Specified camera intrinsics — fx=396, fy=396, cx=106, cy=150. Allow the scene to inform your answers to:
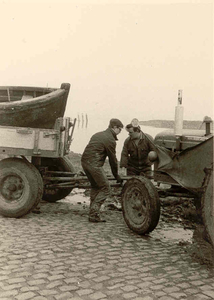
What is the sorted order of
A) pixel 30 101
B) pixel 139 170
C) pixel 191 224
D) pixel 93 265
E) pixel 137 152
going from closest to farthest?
pixel 93 265, pixel 191 224, pixel 30 101, pixel 137 152, pixel 139 170

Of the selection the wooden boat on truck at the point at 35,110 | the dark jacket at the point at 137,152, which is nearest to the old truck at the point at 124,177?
the wooden boat on truck at the point at 35,110

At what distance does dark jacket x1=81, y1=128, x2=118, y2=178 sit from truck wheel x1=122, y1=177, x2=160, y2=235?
72 centimetres

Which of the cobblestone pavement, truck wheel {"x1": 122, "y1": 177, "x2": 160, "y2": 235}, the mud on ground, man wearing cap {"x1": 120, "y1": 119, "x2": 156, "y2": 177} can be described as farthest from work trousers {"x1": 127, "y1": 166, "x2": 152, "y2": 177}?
truck wheel {"x1": 122, "y1": 177, "x2": 160, "y2": 235}

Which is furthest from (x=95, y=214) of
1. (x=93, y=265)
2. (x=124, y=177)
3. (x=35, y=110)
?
(x=93, y=265)

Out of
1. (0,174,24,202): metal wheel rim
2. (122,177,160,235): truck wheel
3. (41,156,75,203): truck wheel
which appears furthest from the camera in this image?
(41,156,75,203): truck wheel

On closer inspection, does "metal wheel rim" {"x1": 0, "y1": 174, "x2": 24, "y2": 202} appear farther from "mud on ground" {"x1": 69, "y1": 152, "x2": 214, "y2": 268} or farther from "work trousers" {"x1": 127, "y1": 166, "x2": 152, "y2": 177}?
"work trousers" {"x1": 127, "y1": 166, "x2": 152, "y2": 177}

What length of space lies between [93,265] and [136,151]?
364 cm

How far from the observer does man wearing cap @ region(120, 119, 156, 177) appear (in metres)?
7.74

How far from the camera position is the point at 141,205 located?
5.96 m

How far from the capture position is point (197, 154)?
4.88 meters

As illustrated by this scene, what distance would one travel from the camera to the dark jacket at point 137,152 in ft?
25.4

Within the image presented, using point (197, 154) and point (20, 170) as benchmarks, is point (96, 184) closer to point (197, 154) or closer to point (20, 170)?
point (20, 170)

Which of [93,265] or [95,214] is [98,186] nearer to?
[95,214]

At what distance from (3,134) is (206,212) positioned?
4161 mm
